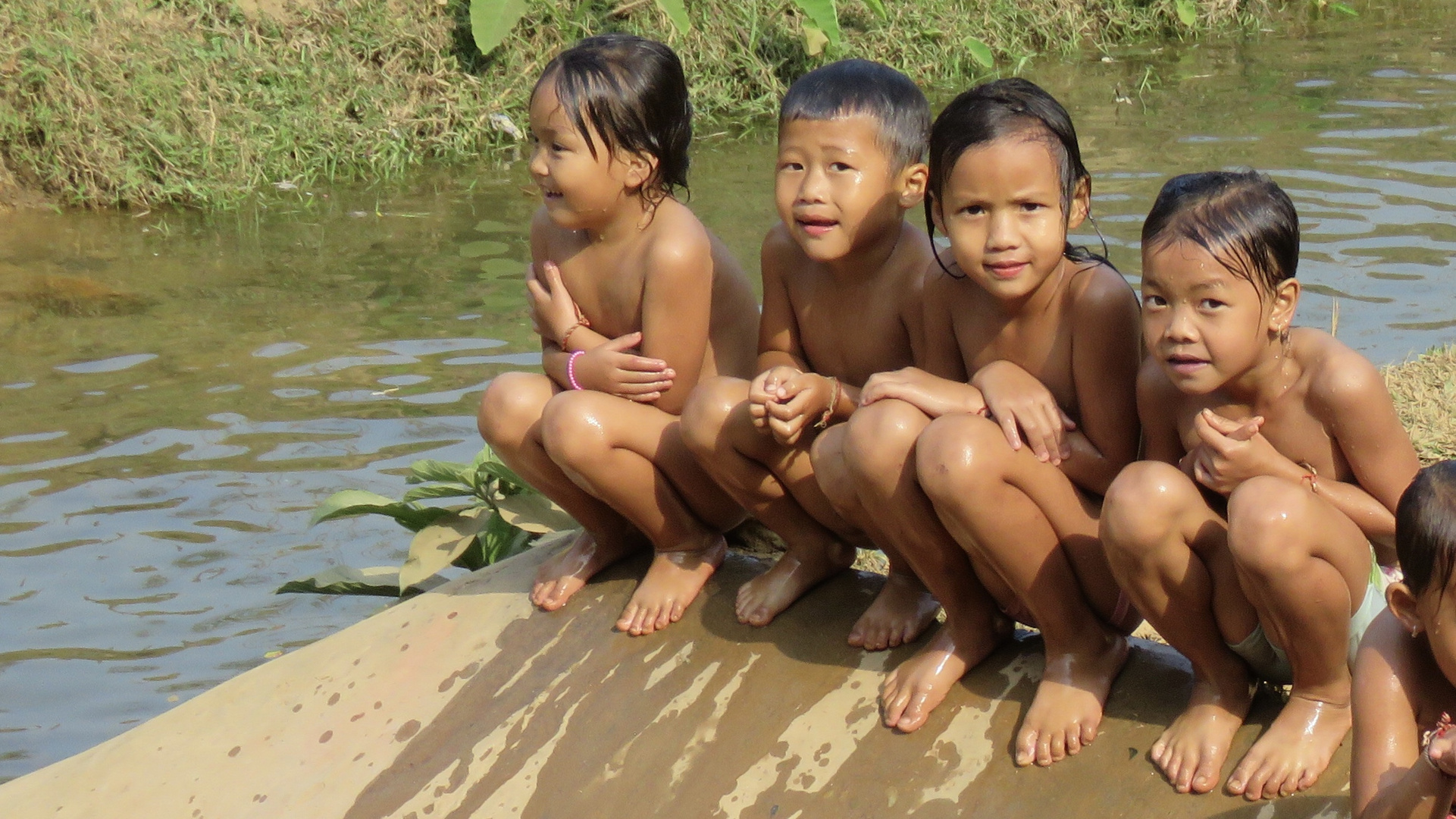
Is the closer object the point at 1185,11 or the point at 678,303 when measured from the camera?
the point at 678,303

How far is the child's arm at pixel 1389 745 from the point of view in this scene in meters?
2.10

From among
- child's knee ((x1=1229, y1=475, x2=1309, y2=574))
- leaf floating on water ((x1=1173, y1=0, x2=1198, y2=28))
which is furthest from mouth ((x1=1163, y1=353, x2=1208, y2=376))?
leaf floating on water ((x1=1173, y1=0, x2=1198, y2=28))

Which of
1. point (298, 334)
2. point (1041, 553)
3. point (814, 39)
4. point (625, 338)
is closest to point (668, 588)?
point (625, 338)

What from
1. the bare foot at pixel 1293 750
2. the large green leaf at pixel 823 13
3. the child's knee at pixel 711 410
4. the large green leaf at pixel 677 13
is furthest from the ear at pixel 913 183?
the large green leaf at pixel 823 13

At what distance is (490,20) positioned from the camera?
880 cm

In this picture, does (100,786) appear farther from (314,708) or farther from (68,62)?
(68,62)

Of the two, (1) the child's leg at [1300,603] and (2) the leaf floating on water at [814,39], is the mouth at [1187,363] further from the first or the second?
(2) the leaf floating on water at [814,39]

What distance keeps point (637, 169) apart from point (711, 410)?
2.25ft

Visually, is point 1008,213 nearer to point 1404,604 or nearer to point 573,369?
point 1404,604

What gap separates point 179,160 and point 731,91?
11.4ft

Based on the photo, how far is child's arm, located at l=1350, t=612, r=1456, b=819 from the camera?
2.10 metres

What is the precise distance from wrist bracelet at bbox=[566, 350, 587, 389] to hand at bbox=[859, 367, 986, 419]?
2.76ft

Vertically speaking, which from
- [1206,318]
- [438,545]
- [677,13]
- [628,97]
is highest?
[628,97]

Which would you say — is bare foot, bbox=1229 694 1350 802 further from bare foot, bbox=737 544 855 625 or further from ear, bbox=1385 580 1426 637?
bare foot, bbox=737 544 855 625
